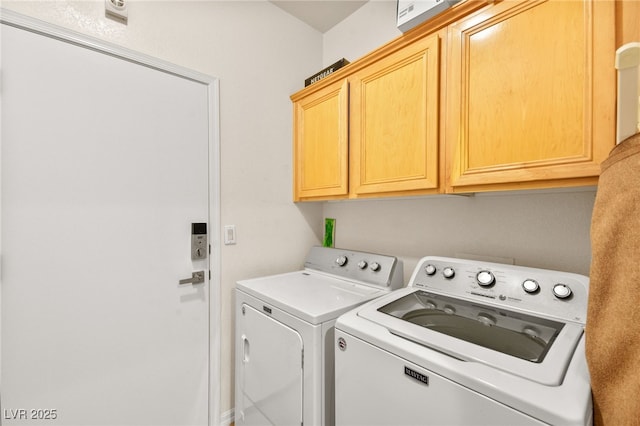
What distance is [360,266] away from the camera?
5.47ft

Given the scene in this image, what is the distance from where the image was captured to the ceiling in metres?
1.97

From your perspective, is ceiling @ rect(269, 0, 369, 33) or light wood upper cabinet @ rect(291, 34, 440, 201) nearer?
light wood upper cabinet @ rect(291, 34, 440, 201)

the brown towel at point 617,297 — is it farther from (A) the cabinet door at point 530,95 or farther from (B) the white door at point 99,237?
(B) the white door at point 99,237

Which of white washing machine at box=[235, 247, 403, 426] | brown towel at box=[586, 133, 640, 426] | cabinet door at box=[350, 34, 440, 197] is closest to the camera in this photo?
brown towel at box=[586, 133, 640, 426]

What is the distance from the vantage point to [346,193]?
1.68 metres

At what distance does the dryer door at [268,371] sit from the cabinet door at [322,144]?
2.87 feet

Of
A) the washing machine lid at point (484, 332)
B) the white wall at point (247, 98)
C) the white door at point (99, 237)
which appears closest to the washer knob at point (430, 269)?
the washing machine lid at point (484, 332)

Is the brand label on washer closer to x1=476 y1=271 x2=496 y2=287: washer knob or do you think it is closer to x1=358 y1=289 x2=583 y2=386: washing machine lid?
x1=358 y1=289 x2=583 y2=386: washing machine lid

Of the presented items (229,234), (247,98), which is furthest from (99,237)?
(247,98)

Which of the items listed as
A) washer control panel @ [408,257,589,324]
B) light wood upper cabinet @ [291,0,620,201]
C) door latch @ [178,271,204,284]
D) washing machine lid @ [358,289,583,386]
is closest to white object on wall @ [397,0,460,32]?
light wood upper cabinet @ [291,0,620,201]

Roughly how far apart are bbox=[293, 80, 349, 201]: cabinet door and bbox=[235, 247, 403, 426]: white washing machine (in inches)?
18.8

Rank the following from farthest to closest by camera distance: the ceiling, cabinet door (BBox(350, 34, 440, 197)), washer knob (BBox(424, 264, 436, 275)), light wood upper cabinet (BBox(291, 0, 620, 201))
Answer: the ceiling, washer knob (BBox(424, 264, 436, 275)), cabinet door (BBox(350, 34, 440, 197)), light wood upper cabinet (BBox(291, 0, 620, 201))

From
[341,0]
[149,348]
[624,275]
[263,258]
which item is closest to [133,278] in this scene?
[149,348]

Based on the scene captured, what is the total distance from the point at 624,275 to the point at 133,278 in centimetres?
187
